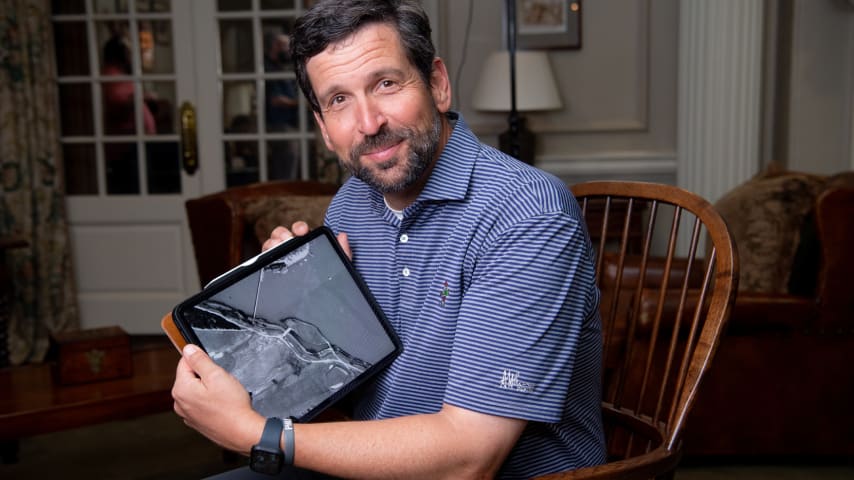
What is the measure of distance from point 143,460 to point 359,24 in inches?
88.5

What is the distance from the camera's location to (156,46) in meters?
4.68

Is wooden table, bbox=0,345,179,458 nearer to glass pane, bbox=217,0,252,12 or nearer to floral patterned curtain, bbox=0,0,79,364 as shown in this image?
floral patterned curtain, bbox=0,0,79,364

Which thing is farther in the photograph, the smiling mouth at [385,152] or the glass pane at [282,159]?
the glass pane at [282,159]

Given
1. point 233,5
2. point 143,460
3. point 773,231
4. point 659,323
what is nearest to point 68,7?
point 233,5

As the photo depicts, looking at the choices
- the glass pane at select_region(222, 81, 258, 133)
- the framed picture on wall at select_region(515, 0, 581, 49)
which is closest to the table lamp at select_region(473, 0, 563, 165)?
the framed picture on wall at select_region(515, 0, 581, 49)

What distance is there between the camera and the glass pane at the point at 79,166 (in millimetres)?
4773

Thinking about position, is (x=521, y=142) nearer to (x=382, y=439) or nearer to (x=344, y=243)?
(x=344, y=243)

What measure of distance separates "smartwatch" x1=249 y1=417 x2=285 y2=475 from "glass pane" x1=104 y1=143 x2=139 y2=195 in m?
4.07

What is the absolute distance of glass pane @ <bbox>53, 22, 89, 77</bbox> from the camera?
4.67 m

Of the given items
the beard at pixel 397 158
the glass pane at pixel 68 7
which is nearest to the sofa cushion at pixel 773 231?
the beard at pixel 397 158

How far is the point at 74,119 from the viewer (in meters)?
4.76

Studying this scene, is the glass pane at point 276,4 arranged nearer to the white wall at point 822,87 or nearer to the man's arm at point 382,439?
the white wall at point 822,87

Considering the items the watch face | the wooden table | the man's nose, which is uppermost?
the man's nose

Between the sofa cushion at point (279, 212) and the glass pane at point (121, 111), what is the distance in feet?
6.68
